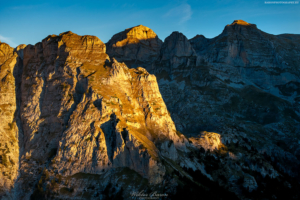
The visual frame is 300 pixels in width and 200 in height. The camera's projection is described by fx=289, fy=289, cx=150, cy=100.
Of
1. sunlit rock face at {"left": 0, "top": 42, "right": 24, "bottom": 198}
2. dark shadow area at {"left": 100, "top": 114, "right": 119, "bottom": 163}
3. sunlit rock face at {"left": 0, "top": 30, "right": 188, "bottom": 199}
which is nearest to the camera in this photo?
sunlit rock face at {"left": 0, "top": 30, "right": 188, "bottom": 199}

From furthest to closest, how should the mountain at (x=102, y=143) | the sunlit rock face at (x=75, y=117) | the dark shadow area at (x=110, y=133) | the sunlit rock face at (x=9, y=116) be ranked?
the dark shadow area at (x=110, y=133) < the sunlit rock face at (x=9, y=116) < the sunlit rock face at (x=75, y=117) < the mountain at (x=102, y=143)

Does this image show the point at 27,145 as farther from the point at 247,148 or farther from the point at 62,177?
the point at 247,148

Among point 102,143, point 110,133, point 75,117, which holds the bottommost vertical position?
point 102,143

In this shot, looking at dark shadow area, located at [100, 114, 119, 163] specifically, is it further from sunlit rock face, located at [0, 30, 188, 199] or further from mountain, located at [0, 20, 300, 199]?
mountain, located at [0, 20, 300, 199]

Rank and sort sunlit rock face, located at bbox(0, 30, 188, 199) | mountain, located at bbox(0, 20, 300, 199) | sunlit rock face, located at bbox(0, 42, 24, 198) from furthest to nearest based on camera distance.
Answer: sunlit rock face, located at bbox(0, 42, 24, 198), sunlit rock face, located at bbox(0, 30, 188, 199), mountain, located at bbox(0, 20, 300, 199)

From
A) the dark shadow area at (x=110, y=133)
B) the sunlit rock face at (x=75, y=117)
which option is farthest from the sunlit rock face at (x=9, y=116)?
the dark shadow area at (x=110, y=133)

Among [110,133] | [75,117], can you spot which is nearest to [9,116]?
[75,117]

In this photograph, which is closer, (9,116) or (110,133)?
(110,133)

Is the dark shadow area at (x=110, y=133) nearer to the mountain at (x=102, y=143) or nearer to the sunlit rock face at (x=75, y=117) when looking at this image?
the sunlit rock face at (x=75, y=117)

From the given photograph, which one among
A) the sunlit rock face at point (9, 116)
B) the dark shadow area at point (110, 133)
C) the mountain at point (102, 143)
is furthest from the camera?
the dark shadow area at point (110, 133)

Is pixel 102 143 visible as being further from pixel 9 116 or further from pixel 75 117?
pixel 9 116

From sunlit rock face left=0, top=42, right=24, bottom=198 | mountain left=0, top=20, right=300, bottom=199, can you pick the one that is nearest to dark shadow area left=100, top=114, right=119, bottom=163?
mountain left=0, top=20, right=300, bottom=199

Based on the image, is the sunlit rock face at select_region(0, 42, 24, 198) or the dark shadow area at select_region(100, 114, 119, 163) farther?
the dark shadow area at select_region(100, 114, 119, 163)
